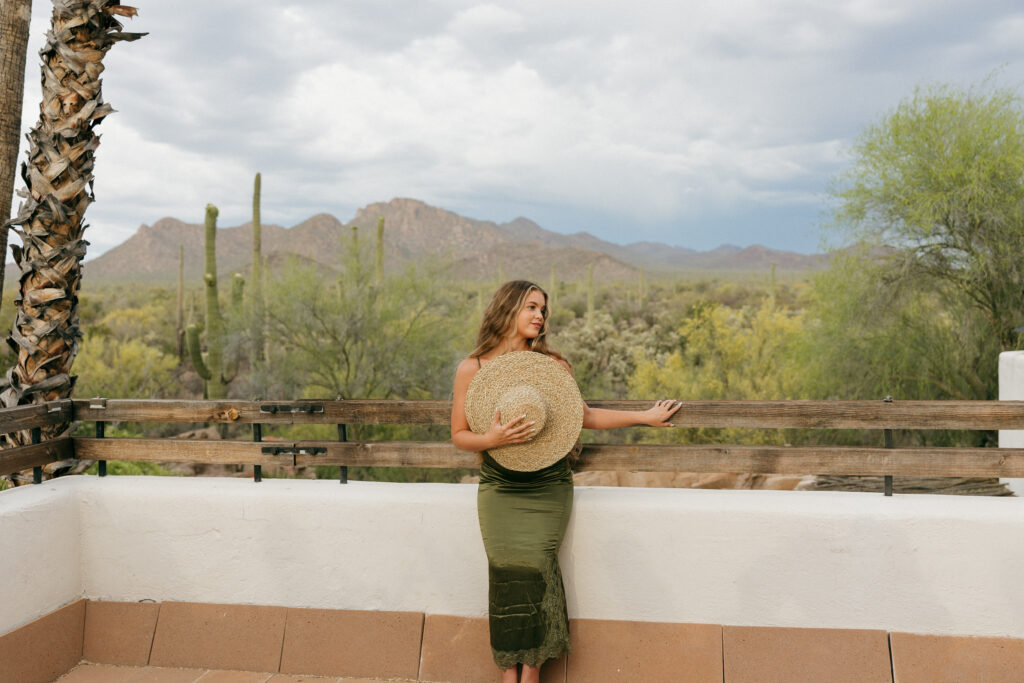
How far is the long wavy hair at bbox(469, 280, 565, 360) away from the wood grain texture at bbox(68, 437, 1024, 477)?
0.46 meters

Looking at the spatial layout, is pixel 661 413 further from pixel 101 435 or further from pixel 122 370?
pixel 122 370

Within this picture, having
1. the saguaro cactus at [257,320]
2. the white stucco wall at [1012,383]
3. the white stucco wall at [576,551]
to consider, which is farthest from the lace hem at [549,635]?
the saguaro cactus at [257,320]

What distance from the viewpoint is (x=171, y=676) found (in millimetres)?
3174

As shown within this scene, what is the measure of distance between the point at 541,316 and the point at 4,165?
3505 millimetres

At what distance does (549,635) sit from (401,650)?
27.1 inches

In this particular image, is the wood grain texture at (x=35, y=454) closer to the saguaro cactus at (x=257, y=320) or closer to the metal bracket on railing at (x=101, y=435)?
the metal bracket on railing at (x=101, y=435)

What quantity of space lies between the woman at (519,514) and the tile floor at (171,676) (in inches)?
28.1

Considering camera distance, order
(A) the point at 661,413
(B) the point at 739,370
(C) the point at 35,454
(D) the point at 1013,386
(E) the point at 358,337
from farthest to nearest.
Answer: (B) the point at 739,370, (E) the point at 358,337, (D) the point at 1013,386, (C) the point at 35,454, (A) the point at 661,413

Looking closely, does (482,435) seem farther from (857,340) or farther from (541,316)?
(857,340)

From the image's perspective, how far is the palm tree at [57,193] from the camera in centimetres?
443

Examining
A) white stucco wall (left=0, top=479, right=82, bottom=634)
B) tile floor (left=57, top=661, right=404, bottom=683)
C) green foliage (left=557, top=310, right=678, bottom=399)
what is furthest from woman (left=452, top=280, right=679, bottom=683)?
green foliage (left=557, top=310, right=678, bottom=399)

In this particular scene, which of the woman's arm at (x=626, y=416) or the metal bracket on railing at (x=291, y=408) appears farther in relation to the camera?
the metal bracket on railing at (x=291, y=408)

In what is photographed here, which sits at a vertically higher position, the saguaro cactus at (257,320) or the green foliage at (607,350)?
the saguaro cactus at (257,320)

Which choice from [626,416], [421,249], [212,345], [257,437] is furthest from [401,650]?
[421,249]
